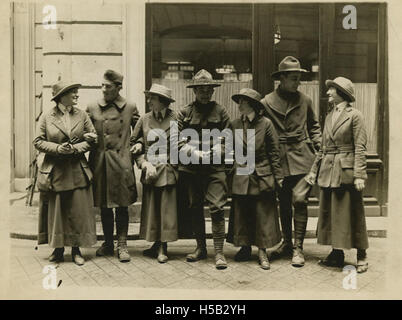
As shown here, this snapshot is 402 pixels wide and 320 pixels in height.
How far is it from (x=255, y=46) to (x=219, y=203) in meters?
3.14

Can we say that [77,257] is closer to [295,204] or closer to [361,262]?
[295,204]

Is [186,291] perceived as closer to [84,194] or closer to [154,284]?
[154,284]

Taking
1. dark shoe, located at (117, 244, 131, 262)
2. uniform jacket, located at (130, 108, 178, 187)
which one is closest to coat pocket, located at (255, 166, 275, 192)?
uniform jacket, located at (130, 108, 178, 187)

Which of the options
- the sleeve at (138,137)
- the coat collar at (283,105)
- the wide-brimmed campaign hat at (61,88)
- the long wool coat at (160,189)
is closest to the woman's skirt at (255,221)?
the long wool coat at (160,189)

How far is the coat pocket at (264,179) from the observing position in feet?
16.7

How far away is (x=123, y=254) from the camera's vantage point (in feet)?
17.5

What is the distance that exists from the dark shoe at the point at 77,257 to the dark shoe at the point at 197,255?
3.93ft

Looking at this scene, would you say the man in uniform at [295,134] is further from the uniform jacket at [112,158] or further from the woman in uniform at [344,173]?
the uniform jacket at [112,158]

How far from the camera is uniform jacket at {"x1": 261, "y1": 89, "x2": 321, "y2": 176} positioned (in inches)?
207

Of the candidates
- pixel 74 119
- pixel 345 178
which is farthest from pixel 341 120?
pixel 74 119

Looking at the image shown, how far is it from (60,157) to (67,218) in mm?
688

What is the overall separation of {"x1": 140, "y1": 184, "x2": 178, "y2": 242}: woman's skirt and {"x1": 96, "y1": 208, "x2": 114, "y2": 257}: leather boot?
0.42 m

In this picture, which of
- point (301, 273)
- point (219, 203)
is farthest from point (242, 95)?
point (301, 273)

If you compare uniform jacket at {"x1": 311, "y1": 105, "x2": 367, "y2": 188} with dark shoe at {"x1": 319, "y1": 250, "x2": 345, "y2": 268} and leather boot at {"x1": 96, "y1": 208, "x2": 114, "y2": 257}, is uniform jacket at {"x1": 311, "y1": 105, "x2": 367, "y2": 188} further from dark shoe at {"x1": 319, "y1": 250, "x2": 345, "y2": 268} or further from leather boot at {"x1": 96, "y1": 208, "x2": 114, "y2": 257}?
leather boot at {"x1": 96, "y1": 208, "x2": 114, "y2": 257}
